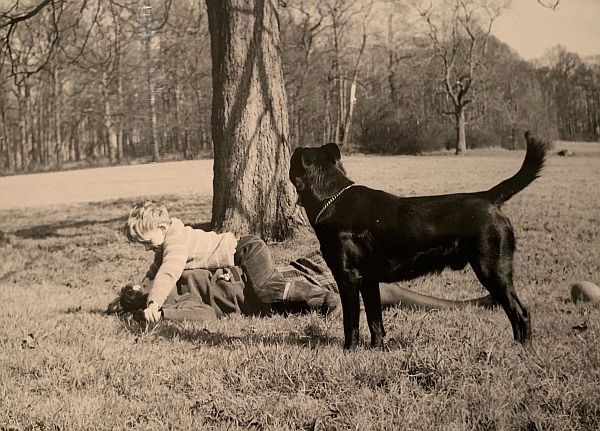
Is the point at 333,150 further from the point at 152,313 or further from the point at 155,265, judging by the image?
the point at 155,265

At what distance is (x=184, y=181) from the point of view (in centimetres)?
1183

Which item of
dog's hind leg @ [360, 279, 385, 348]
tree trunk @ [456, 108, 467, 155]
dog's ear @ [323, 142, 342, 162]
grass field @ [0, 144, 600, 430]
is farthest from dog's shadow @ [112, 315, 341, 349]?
tree trunk @ [456, 108, 467, 155]

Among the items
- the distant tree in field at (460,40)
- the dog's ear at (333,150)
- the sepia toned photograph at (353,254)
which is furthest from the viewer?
the distant tree in field at (460,40)

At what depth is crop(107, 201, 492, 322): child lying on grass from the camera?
395 cm

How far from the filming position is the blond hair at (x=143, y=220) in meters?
3.92

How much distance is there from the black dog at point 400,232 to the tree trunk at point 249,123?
9.60 ft

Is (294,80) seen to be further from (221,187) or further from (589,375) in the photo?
(589,375)

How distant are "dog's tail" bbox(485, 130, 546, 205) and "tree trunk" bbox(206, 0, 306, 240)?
340 centimetres

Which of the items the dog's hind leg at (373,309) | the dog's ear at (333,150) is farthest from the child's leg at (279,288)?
the dog's ear at (333,150)

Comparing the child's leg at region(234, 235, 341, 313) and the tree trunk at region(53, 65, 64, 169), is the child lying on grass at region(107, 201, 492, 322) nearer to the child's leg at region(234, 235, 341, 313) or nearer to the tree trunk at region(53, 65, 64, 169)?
the child's leg at region(234, 235, 341, 313)

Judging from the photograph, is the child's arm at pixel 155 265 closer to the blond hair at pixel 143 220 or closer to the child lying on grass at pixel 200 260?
the child lying on grass at pixel 200 260

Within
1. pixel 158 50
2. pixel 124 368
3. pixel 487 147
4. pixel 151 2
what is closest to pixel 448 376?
pixel 124 368

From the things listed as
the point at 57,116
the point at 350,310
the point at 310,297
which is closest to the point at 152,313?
the point at 310,297

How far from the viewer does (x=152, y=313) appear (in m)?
3.75
